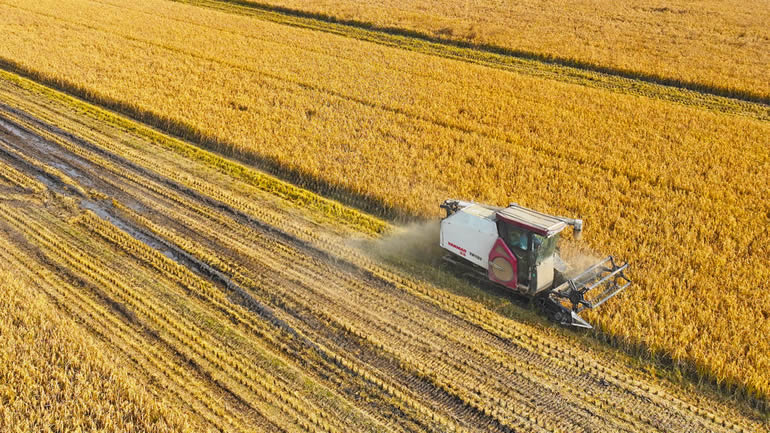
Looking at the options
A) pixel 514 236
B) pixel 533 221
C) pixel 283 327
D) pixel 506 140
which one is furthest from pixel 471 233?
pixel 506 140

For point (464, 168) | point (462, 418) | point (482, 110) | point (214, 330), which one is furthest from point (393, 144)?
point (462, 418)

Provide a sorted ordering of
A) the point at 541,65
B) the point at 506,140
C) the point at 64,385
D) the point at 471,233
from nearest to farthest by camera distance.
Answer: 1. the point at 64,385
2. the point at 471,233
3. the point at 506,140
4. the point at 541,65

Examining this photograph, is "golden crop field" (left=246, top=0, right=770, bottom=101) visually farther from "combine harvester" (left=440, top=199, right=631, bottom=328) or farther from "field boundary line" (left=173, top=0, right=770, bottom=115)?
"combine harvester" (left=440, top=199, right=631, bottom=328)

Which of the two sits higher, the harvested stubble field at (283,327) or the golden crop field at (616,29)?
the golden crop field at (616,29)

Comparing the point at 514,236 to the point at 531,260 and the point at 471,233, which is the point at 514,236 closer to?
the point at 531,260

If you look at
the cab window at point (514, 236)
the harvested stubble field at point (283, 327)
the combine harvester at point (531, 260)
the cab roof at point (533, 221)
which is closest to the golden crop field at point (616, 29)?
the combine harvester at point (531, 260)

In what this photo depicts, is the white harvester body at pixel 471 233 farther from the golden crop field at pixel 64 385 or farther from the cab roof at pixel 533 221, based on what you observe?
the golden crop field at pixel 64 385

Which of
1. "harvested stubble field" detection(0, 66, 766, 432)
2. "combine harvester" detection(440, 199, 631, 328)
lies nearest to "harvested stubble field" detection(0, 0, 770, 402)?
"combine harvester" detection(440, 199, 631, 328)
